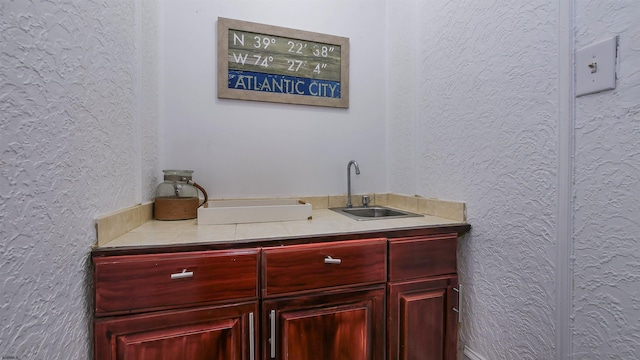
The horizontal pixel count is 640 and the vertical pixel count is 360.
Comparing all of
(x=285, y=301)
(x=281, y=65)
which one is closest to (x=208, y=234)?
(x=285, y=301)

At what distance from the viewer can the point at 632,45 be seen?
25.2 inches

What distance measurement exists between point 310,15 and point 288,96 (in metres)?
0.50

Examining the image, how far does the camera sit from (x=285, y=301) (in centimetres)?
91

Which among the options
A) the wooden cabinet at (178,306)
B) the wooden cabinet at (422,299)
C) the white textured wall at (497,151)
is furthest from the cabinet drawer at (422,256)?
the wooden cabinet at (178,306)

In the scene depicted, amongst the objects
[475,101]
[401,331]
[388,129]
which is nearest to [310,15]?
[388,129]

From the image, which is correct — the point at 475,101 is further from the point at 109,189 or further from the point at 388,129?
the point at 109,189

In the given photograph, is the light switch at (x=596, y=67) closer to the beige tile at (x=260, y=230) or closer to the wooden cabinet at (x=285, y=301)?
the wooden cabinet at (x=285, y=301)

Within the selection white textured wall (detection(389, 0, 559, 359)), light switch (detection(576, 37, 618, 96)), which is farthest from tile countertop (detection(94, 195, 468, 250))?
light switch (detection(576, 37, 618, 96))

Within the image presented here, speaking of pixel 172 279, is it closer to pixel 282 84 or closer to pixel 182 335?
pixel 182 335

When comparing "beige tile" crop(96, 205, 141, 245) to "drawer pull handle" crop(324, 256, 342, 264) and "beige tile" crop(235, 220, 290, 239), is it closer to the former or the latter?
"beige tile" crop(235, 220, 290, 239)

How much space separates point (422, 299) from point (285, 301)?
541 millimetres

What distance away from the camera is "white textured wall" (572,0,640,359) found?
64 centimetres

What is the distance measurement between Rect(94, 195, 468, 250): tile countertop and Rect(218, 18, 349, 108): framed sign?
2.28ft

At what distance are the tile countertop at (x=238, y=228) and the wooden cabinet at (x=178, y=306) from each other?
0.06 m
